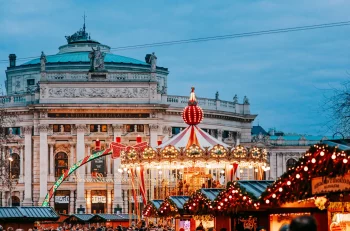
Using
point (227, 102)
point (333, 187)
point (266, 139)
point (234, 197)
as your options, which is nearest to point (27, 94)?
A: point (227, 102)

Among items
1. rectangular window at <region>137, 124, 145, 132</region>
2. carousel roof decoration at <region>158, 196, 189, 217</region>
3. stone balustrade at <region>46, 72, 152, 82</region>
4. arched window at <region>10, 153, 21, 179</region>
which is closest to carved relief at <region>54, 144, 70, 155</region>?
arched window at <region>10, 153, 21, 179</region>

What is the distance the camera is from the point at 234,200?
81.0 feet

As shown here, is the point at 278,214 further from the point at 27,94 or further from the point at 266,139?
the point at 266,139

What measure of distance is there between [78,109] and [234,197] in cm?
6416

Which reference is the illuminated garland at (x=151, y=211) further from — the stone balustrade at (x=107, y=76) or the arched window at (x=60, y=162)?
the stone balustrade at (x=107, y=76)

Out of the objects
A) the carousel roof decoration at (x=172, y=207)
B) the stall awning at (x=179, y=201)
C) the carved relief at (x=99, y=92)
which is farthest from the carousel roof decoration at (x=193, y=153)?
the carved relief at (x=99, y=92)

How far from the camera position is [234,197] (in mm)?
24656

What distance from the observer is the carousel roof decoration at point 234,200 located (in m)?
23.0

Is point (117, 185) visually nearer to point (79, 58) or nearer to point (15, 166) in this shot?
point (15, 166)

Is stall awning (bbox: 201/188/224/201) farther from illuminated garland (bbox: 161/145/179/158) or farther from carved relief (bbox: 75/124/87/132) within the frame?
carved relief (bbox: 75/124/87/132)

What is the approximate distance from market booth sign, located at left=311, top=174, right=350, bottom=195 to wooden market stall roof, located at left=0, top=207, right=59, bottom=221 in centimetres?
2277

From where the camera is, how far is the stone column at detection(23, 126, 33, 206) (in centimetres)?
8656

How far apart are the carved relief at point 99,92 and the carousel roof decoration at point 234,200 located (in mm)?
61844

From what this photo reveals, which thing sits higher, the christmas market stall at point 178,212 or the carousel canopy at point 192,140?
the carousel canopy at point 192,140
